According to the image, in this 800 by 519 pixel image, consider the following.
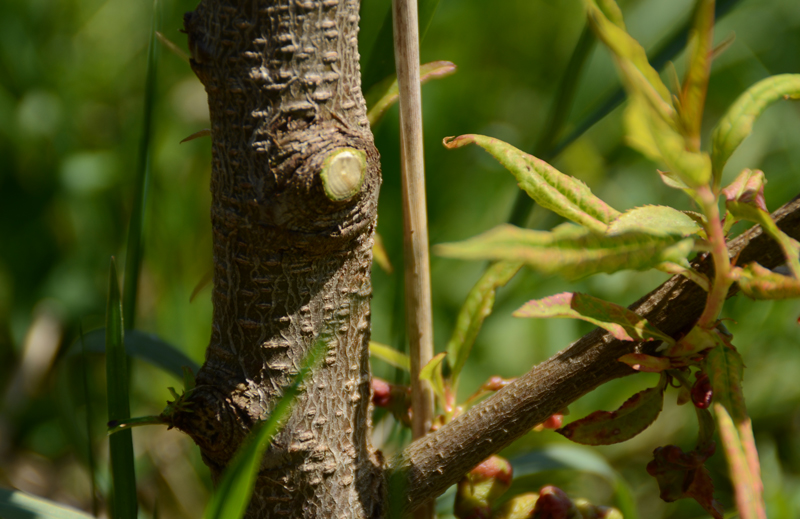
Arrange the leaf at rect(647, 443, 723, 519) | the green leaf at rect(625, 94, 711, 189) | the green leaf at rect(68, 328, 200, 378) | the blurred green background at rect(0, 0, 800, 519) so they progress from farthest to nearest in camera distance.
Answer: the blurred green background at rect(0, 0, 800, 519)
the green leaf at rect(68, 328, 200, 378)
the leaf at rect(647, 443, 723, 519)
the green leaf at rect(625, 94, 711, 189)

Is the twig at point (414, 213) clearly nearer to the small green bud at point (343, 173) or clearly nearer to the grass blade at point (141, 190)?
the small green bud at point (343, 173)

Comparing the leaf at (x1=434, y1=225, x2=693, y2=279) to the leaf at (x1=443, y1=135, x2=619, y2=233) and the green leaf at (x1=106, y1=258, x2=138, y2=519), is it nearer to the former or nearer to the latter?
the leaf at (x1=443, y1=135, x2=619, y2=233)

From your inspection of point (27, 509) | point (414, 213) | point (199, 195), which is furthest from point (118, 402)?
point (199, 195)

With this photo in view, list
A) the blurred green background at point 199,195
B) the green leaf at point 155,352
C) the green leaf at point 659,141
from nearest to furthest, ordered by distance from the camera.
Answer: the green leaf at point 659,141 → the green leaf at point 155,352 → the blurred green background at point 199,195

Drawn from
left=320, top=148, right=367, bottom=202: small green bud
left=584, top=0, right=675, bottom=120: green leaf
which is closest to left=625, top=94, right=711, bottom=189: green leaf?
left=584, top=0, right=675, bottom=120: green leaf

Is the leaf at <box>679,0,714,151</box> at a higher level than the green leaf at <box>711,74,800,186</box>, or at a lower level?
lower

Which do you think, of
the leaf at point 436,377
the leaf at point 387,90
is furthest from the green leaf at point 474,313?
the leaf at point 387,90

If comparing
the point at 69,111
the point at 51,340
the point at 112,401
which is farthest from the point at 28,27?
the point at 112,401

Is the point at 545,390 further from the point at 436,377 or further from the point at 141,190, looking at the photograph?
the point at 141,190
